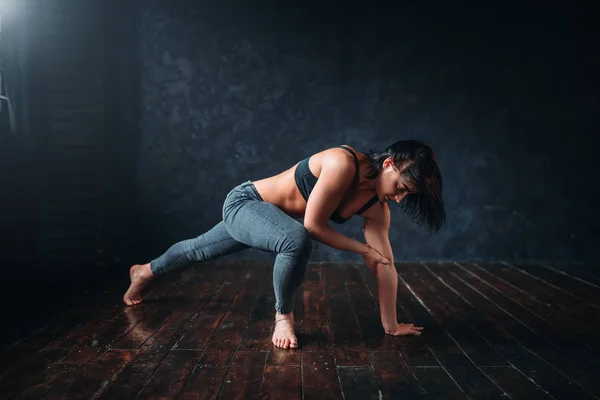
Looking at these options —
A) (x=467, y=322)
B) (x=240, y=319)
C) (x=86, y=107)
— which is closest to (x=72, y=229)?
(x=86, y=107)

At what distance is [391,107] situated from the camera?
417 cm

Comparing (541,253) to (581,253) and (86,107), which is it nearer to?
(581,253)

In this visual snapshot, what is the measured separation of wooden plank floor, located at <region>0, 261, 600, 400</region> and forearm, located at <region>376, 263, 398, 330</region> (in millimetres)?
91

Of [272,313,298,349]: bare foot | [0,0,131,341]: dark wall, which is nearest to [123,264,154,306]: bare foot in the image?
[0,0,131,341]: dark wall

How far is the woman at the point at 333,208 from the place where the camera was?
2094mm

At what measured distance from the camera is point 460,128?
420cm

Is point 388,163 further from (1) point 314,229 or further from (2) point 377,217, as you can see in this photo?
(1) point 314,229

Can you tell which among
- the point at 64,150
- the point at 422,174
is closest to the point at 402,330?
the point at 422,174

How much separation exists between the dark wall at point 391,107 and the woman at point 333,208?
1783 mm

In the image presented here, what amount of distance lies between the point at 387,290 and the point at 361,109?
2186mm

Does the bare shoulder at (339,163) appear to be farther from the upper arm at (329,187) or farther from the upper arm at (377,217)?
the upper arm at (377,217)

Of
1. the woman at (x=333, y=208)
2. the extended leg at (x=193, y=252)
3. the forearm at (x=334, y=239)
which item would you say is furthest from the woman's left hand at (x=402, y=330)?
the extended leg at (x=193, y=252)

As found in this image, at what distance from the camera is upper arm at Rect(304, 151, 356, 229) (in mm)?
2100

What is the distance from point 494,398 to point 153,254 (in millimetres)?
3048
